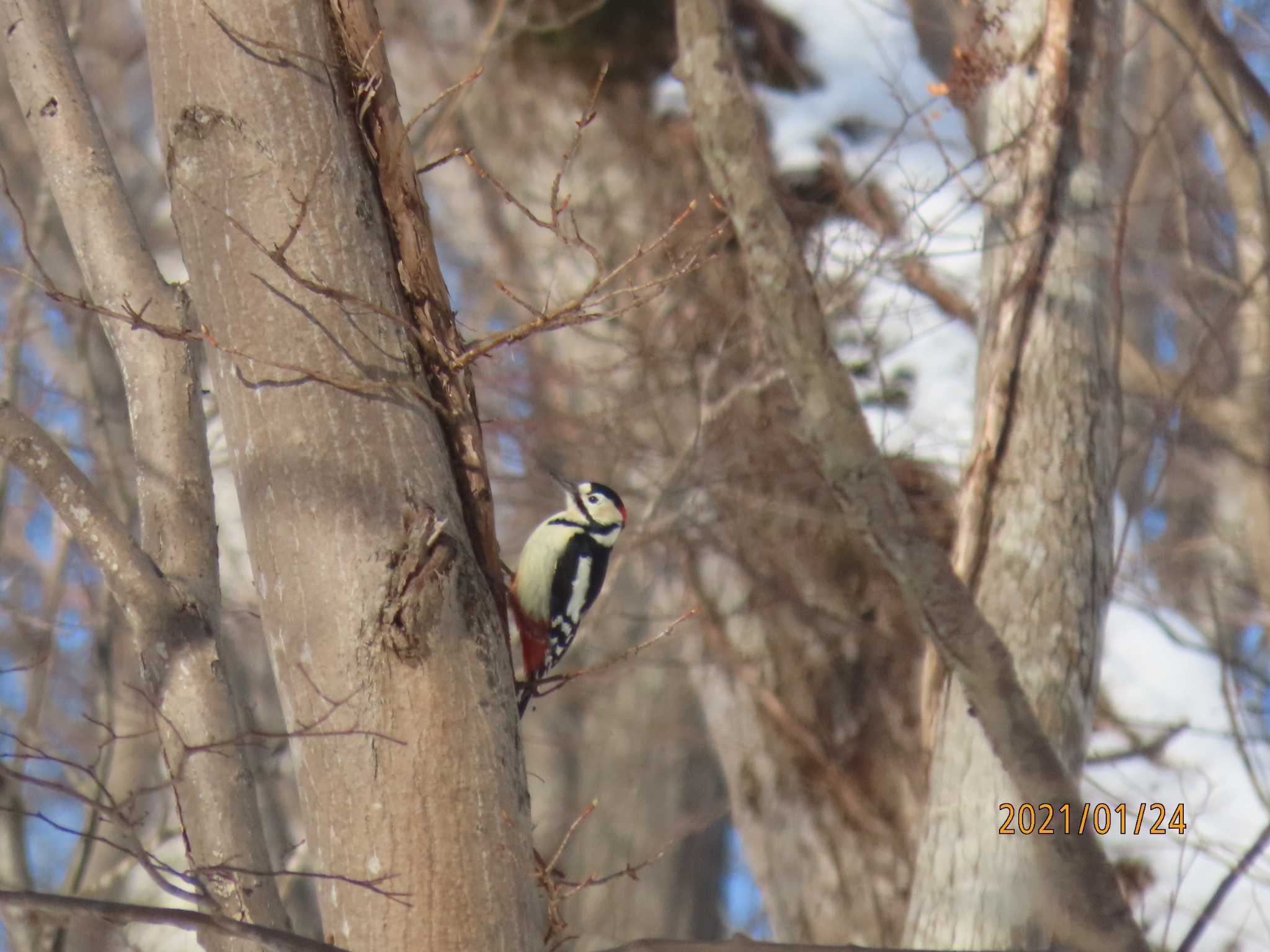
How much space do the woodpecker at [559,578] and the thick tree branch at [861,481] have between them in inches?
37.8

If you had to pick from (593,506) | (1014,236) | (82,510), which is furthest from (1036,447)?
(82,510)

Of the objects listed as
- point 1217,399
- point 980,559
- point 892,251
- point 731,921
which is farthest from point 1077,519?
point 731,921

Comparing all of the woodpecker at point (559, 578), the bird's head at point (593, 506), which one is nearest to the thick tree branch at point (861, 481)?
the woodpecker at point (559, 578)

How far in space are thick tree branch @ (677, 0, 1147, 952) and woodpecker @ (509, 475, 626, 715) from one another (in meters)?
0.96

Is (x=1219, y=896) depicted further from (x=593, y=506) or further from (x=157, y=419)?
(x=593, y=506)

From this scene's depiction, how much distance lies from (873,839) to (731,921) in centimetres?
521

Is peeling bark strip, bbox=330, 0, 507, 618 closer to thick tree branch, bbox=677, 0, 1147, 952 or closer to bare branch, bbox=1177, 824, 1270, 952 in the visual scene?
thick tree branch, bbox=677, 0, 1147, 952

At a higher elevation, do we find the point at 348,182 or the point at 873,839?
the point at 348,182

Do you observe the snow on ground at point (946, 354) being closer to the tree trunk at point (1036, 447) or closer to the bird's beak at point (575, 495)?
the tree trunk at point (1036, 447)

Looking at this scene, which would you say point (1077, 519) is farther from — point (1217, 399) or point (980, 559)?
point (1217, 399)

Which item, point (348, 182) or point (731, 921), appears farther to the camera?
point (731, 921)

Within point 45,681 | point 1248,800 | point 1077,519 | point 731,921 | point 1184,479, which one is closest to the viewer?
point 1077,519

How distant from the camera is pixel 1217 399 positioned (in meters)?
6.73
